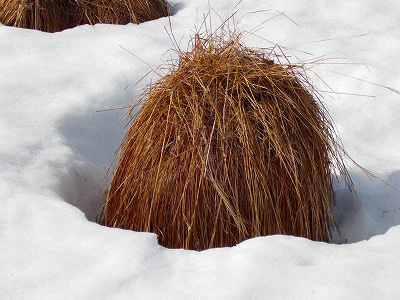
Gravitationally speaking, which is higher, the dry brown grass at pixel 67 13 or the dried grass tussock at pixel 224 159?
the dry brown grass at pixel 67 13

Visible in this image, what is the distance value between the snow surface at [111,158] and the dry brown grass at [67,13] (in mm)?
193

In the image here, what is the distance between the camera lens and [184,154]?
7.23 feet

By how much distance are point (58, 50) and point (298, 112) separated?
5.11ft

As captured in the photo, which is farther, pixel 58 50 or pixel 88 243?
pixel 58 50

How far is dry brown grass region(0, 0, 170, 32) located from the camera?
155 inches

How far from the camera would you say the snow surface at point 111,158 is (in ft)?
5.98

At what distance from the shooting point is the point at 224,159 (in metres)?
2.14

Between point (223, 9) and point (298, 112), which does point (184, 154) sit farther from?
point (223, 9)

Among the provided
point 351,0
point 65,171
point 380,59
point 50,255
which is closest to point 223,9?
point 351,0

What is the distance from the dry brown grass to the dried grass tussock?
5.80ft

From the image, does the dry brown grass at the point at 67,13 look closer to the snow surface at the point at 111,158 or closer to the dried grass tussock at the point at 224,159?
the snow surface at the point at 111,158

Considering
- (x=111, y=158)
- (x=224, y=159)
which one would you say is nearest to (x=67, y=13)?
(x=111, y=158)

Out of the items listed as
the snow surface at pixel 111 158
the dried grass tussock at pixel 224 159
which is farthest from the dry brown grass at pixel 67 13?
the dried grass tussock at pixel 224 159

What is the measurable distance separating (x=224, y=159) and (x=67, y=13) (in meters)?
2.16
